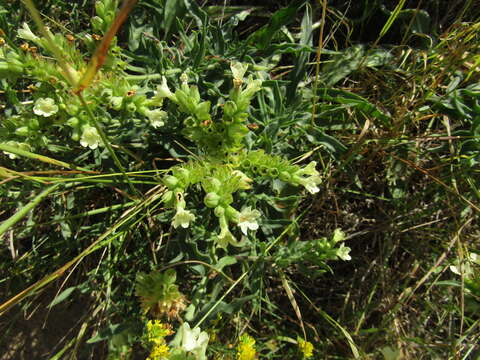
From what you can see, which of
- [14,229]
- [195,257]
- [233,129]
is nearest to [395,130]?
[233,129]

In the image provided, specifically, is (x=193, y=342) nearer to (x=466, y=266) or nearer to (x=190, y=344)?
(x=190, y=344)

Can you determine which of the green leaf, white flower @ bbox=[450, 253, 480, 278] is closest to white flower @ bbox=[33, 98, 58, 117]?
the green leaf

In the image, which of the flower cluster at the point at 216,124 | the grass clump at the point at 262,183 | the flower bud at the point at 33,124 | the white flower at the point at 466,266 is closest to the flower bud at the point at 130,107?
the grass clump at the point at 262,183

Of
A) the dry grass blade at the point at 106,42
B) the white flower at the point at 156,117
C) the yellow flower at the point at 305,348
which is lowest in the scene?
the yellow flower at the point at 305,348

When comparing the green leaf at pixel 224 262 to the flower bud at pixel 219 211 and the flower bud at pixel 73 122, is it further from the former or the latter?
the flower bud at pixel 73 122

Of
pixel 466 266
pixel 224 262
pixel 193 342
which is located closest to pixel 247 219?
pixel 224 262

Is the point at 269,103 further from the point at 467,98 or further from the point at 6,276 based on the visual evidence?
the point at 6,276
